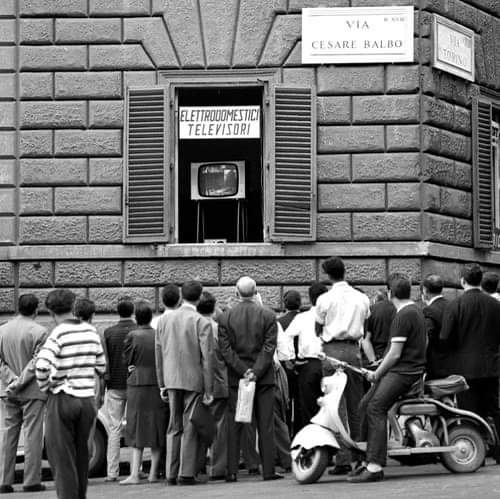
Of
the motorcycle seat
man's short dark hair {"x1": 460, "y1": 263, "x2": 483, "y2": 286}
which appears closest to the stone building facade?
man's short dark hair {"x1": 460, "y1": 263, "x2": 483, "y2": 286}

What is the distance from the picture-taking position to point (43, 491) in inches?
513

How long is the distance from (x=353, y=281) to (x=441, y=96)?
8.20 ft

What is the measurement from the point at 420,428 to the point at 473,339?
4.50ft

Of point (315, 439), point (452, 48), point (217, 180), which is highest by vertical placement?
point (452, 48)

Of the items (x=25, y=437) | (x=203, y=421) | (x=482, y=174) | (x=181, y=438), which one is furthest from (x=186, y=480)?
(x=482, y=174)

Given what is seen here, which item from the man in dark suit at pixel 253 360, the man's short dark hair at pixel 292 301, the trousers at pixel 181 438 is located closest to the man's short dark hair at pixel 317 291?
the man's short dark hair at pixel 292 301

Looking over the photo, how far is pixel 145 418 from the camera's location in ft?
44.3

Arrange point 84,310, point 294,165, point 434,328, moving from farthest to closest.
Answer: point 294,165, point 434,328, point 84,310

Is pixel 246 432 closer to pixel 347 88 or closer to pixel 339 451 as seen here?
pixel 339 451

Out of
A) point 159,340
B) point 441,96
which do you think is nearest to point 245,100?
point 441,96

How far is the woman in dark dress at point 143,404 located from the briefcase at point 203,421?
656 mm

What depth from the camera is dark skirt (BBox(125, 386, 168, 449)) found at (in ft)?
44.1

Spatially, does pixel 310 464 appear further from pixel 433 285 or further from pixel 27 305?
pixel 27 305

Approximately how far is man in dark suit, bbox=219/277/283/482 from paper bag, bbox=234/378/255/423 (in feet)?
0.28
